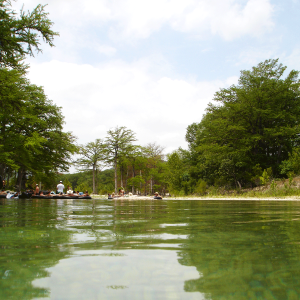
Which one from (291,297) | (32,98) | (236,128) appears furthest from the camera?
(32,98)

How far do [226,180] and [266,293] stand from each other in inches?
1196

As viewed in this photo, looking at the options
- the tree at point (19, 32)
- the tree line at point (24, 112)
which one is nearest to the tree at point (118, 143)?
the tree line at point (24, 112)

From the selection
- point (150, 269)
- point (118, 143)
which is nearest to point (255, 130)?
point (118, 143)

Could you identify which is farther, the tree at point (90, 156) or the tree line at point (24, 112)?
the tree at point (90, 156)

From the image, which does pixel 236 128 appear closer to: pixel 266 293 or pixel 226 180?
pixel 226 180

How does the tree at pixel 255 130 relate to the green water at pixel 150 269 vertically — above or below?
above

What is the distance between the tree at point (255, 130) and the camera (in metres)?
29.1

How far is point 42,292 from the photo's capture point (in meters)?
1.03

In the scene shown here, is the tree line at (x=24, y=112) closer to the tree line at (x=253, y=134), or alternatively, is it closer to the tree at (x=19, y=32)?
the tree at (x=19, y=32)

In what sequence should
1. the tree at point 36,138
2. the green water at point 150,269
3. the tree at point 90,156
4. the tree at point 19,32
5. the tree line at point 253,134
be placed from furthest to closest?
the tree at point 90,156 < the tree line at point 253,134 < the tree at point 36,138 < the tree at point 19,32 < the green water at point 150,269

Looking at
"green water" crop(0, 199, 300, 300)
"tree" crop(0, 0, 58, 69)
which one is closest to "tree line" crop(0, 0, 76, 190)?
"tree" crop(0, 0, 58, 69)

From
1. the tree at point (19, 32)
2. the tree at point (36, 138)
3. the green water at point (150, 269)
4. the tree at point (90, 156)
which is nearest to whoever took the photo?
the green water at point (150, 269)

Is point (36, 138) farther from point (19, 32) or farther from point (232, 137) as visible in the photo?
point (232, 137)

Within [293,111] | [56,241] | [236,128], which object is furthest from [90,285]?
[293,111]
